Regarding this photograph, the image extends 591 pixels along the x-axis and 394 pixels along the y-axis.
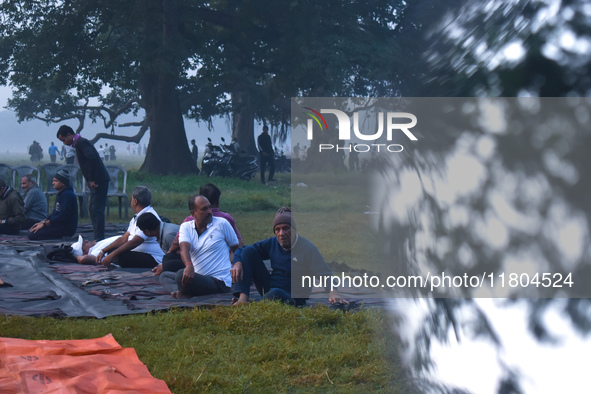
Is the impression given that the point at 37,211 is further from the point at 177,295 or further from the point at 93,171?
the point at 177,295

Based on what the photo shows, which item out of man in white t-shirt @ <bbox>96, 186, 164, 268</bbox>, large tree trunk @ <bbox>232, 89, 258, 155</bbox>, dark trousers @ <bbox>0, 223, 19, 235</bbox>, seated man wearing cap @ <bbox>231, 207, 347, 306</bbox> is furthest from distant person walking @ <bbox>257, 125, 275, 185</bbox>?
seated man wearing cap @ <bbox>231, 207, 347, 306</bbox>

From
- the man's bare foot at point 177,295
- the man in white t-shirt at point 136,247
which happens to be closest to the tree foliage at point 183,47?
the man in white t-shirt at point 136,247

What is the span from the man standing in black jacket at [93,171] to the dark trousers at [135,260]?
172 cm

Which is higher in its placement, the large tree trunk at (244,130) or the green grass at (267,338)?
the large tree trunk at (244,130)

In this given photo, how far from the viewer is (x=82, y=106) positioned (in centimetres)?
2886

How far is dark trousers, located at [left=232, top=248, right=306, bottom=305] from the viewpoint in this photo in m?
4.84

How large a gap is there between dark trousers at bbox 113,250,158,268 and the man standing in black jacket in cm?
172

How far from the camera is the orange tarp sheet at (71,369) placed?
2.81 m

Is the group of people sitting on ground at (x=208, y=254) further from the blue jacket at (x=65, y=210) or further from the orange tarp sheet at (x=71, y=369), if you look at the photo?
the blue jacket at (x=65, y=210)

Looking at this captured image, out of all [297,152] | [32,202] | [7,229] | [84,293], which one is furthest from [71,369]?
[32,202]

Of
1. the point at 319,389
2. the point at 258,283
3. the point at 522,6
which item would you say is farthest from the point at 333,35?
the point at 522,6

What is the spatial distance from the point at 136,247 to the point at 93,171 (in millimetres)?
1823

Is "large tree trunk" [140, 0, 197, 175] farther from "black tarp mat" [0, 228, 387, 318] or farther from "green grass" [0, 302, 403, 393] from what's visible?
"green grass" [0, 302, 403, 393]

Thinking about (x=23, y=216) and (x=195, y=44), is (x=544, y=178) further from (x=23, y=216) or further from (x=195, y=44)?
(x=195, y=44)
